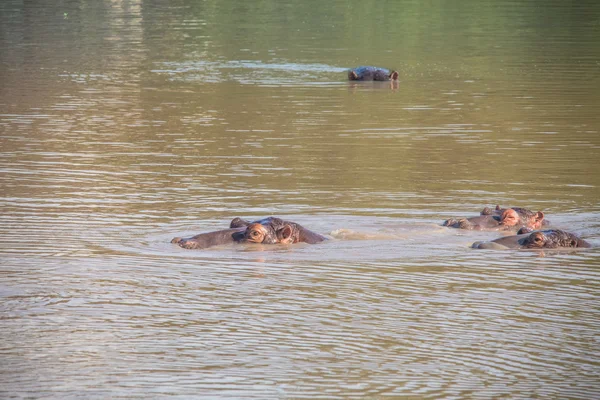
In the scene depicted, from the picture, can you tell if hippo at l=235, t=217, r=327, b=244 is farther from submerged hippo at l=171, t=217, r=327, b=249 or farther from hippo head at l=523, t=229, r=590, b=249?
hippo head at l=523, t=229, r=590, b=249

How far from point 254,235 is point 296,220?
1.52 meters

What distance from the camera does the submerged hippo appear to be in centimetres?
1386

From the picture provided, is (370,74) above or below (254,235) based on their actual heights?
above

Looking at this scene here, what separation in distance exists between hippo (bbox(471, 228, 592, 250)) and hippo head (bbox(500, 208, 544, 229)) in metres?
0.61

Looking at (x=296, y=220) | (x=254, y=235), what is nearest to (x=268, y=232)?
(x=254, y=235)

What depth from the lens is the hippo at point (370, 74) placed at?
3108 cm

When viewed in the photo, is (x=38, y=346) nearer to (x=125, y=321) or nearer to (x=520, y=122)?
(x=125, y=321)

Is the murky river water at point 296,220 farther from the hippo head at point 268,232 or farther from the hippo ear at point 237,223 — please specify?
the hippo ear at point 237,223

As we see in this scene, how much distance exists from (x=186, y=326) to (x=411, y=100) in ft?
56.8

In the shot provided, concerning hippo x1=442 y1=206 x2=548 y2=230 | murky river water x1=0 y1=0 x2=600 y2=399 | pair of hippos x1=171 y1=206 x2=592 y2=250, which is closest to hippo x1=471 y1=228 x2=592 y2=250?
pair of hippos x1=171 y1=206 x2=592 y2=250

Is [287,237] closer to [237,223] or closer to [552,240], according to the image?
[237,223]

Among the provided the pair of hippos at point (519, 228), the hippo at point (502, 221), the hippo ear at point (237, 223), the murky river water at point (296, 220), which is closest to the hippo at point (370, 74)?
the murky river water at point (296, 220)

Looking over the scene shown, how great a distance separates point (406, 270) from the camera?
12984 millimetres

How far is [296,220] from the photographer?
1538 centimetres
